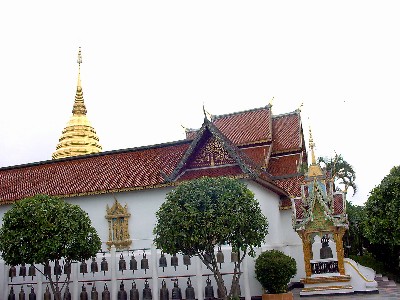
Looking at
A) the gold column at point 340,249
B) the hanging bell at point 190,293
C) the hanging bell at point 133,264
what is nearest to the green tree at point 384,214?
the gold column at point 340,249

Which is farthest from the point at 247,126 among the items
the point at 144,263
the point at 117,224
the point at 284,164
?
the point at 144,263

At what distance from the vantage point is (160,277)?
15047mm

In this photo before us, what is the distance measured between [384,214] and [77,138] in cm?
2353

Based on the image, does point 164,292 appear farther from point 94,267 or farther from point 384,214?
point 384,214

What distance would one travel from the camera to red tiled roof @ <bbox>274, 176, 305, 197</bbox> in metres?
20.0

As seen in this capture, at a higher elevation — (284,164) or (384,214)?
(284,164)

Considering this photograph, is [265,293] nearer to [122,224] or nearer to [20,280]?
[122,224]

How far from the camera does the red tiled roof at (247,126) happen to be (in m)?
24.4

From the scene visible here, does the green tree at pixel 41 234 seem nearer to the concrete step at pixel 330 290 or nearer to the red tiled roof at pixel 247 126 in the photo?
the concrete step at pixel 330 290

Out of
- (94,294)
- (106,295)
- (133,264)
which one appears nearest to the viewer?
(106,295)

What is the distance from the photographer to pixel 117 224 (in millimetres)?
17250

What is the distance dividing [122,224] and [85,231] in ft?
11.5

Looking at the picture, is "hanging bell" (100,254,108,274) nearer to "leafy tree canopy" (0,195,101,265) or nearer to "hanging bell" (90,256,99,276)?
"hanging bell" (90,256,99,276)

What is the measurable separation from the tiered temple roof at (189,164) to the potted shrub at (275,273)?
2.68 m
